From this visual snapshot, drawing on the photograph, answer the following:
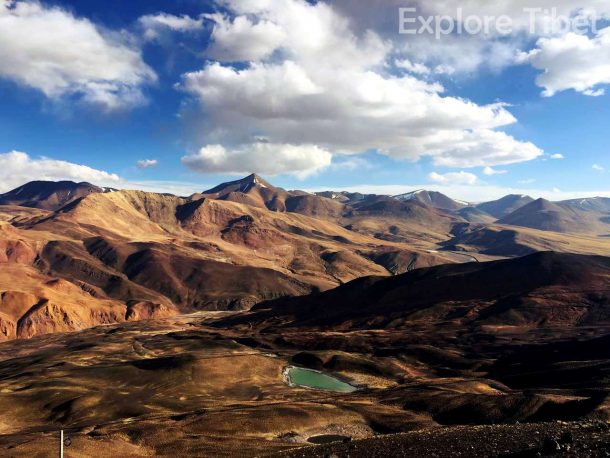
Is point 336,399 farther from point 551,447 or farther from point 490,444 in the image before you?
point 551,447

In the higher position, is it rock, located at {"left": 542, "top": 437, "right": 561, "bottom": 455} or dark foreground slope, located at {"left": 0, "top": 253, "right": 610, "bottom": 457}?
rock, located at {"left": 542, "top": 437, "right": 561, "bottom": 455}

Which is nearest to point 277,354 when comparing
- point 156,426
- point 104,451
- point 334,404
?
point 334,404

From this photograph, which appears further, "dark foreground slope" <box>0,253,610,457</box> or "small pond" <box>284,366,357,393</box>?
"small pond" <box>284,366,357,393</box>

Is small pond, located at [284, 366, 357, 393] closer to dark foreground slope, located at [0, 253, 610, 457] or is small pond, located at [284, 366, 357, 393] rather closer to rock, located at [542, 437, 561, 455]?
dark foreground slope, located at [0, 253, 610, 457]

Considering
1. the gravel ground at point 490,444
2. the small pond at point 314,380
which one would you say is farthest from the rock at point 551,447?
the small pond at point 314,380

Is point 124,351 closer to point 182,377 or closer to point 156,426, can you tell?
point 182,377

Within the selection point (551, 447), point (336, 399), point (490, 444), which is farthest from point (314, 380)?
point (551, 447)

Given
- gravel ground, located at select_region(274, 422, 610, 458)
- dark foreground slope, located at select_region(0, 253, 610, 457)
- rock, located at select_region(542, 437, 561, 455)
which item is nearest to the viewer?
rock, located at select_region(542, 437, 561, 455)

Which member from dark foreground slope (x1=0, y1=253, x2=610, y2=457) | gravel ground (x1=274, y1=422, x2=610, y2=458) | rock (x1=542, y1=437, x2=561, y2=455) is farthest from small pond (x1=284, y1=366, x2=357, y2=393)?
rock (x1=542, y1=437, x2=561, y2=455)
